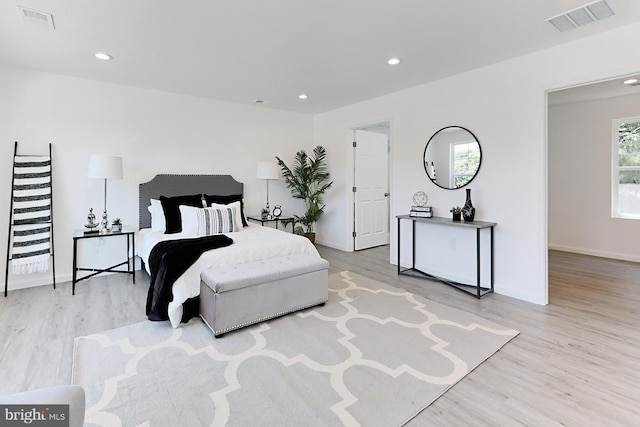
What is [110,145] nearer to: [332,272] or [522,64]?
[332,272]

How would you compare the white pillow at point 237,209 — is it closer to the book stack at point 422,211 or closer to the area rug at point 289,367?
the area rug at point 289,367

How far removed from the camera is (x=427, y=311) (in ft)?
10.3

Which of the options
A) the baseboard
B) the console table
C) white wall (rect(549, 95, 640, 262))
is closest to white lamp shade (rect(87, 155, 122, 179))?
the console table

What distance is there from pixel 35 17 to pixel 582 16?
4.28 meters

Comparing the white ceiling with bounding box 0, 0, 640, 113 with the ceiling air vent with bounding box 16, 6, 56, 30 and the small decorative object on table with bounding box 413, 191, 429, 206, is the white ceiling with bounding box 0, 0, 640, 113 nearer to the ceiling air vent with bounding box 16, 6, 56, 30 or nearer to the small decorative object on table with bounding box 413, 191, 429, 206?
the ceiling air vent with bounding box 16, 6, 56, 30

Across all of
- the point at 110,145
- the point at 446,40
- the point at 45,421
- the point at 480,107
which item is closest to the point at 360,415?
A: the point at 45,421

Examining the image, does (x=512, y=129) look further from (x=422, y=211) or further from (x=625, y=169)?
(x=625, y=169)

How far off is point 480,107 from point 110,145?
4.64 m

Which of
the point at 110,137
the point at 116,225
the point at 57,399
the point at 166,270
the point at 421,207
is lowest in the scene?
the point at 57,399

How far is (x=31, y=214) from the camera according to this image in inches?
149

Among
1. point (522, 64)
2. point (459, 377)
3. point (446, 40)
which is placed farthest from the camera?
point (522, 64)

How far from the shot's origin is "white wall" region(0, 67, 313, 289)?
12.4 feet

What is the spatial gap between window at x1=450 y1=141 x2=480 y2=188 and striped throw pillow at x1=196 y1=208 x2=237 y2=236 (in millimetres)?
2821

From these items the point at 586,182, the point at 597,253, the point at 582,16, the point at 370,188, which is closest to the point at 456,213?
the point at 582,16
